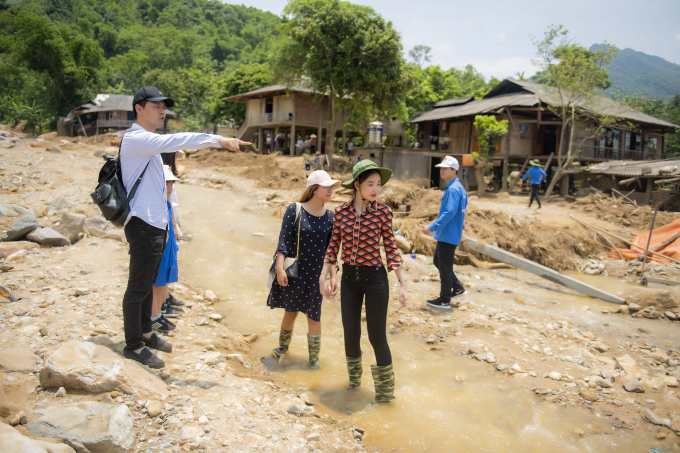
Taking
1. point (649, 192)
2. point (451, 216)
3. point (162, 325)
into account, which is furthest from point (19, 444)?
point (649, 192)

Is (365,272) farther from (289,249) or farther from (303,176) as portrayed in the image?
(303,176)

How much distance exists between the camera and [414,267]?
24.6ft

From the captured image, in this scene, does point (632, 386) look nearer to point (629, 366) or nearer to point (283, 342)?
point (629, 366)

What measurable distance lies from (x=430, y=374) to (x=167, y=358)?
233 centimetres

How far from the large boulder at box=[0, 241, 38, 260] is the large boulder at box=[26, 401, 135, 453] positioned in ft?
12.5

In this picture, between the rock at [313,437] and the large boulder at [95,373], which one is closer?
the large boulder at [95,373]

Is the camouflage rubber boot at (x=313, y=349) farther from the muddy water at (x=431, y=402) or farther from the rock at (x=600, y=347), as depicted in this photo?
the rock at (x=600, y=347)

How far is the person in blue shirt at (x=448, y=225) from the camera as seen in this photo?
5210mm

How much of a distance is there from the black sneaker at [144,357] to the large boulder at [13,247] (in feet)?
10.6

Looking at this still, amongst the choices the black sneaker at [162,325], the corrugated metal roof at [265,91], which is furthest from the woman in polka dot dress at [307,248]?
the corrugated metal roof at [265,91]

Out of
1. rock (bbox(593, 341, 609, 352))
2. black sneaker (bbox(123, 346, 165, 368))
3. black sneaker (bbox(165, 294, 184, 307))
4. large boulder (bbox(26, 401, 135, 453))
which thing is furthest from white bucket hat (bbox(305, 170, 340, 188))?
rock (bbox(593, 341, 609, 352))

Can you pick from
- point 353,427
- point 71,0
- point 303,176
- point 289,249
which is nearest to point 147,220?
point 289,249

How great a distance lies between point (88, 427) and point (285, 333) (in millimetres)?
1824

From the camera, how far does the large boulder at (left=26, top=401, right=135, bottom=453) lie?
6.72 ft
